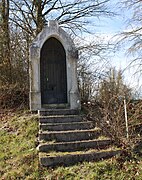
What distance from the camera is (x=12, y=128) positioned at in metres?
8.52

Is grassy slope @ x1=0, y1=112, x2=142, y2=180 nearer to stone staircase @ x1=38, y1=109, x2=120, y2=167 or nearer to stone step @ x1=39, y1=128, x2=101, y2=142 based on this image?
stone staircase @ x1=38, y1=109, x2=120, y2=167

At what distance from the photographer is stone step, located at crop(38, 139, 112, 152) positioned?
6.81m

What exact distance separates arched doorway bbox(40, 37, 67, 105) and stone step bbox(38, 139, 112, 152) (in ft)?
12.5

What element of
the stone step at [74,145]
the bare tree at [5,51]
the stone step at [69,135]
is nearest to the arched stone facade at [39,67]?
the bare tree at [5,51]

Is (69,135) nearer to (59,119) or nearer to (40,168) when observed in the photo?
(59,119)

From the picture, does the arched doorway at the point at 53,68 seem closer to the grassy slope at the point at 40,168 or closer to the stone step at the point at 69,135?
the stone step at the point at 69,135

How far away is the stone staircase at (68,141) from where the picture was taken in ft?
21.1

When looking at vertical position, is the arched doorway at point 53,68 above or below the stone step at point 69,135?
above

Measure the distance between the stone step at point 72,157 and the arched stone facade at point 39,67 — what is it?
129 inches

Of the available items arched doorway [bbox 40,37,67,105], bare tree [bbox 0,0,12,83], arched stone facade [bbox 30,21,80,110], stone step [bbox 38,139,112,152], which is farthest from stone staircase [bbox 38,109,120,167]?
bare tree [bbox 0,0,12,83]

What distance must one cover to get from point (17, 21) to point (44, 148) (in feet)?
26.8

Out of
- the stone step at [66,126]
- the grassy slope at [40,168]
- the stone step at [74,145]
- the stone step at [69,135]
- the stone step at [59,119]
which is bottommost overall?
the grassy slope at [40,168]

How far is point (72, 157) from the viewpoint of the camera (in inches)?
254

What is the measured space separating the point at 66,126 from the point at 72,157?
1.65m
